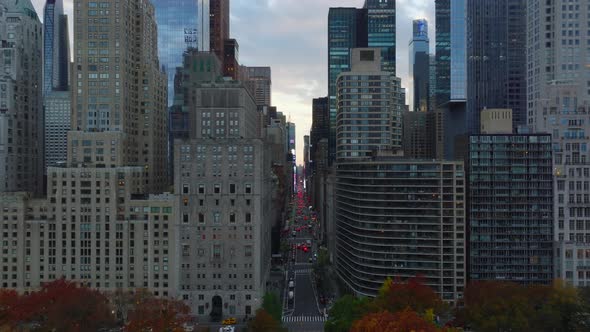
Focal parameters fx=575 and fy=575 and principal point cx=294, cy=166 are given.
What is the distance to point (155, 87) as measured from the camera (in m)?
185

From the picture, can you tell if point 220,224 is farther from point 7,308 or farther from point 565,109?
point 565,109

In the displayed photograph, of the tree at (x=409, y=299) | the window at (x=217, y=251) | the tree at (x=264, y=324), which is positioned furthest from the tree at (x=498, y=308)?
the window at (x=217, y=251)

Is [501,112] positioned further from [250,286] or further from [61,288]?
[61,288]

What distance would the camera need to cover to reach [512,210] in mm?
144500

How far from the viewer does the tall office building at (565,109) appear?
142875 millimetres

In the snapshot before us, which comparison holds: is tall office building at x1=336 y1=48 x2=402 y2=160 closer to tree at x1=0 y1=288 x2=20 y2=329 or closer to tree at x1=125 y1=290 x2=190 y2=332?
tree at x1=125 y1=290 x2=190 y2=332

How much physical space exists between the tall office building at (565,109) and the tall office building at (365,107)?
4457 cm

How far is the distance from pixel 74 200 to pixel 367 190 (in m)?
77.9

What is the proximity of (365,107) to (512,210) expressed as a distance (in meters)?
63.3

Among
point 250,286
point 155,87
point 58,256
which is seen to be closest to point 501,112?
point 250,286

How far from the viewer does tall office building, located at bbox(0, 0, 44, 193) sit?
561 ft

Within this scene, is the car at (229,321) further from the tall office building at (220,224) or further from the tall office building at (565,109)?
the tall office building at (565,109)

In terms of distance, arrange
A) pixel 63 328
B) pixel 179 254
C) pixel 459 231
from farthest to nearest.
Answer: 1. pixel 179 254
2. pixel 459 231
3. pixel 63 328

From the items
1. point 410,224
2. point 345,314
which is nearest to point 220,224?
point 345,314
